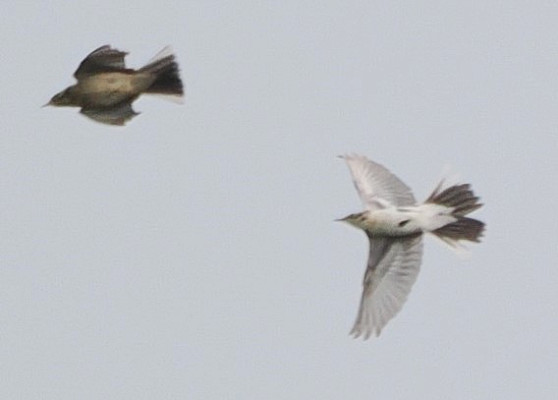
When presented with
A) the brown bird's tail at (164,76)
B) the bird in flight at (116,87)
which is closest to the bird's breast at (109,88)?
the bird in flight at (116,87)

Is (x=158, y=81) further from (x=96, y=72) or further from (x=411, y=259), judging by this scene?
(x=411, y=259)

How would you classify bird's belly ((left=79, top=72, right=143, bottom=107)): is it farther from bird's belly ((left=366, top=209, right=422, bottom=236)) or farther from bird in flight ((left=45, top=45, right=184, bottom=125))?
bird's belly ((left=366, top=209, right=422, bottom=236))

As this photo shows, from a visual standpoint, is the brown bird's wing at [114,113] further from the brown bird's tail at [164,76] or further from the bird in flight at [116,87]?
the brown bird's tail at [164,76]

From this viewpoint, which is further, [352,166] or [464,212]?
[352,166]

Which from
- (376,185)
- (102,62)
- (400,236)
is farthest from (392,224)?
(102,62)

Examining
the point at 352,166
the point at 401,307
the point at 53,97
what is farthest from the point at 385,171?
the point at 53,97
